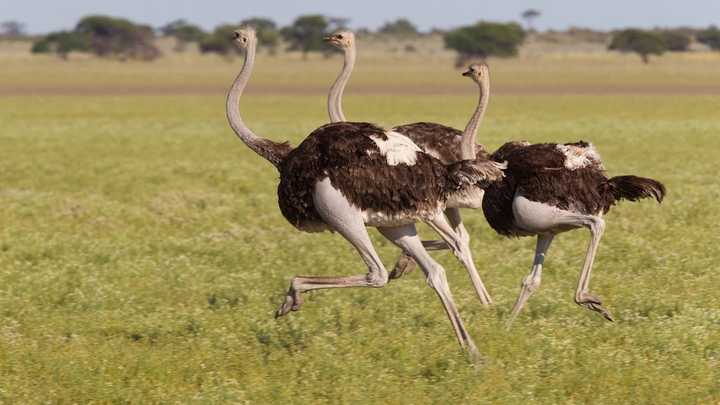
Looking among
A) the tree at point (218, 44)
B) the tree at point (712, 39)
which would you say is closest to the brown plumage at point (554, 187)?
the tree at point (218, 44)

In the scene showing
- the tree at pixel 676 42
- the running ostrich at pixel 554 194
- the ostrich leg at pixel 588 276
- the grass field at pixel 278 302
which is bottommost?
the tree at pixel 676 42

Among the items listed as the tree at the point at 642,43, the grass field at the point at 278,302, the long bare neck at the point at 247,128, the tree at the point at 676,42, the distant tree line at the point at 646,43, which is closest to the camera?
the grass field at the point at 278,302

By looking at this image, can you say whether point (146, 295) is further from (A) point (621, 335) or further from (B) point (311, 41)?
(B) point (311, 41)

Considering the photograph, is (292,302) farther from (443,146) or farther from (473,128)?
(443,146)

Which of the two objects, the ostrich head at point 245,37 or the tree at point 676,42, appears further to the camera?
the tree at point 676,42

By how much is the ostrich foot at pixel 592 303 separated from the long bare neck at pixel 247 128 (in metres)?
2.65

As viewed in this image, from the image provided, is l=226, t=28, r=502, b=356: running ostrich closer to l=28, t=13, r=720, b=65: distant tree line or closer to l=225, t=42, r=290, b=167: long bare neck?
l=225, t=42, r=290, b=167: long bare neck

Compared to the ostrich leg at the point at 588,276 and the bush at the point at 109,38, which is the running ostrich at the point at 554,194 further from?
the bush at the point at 109,38

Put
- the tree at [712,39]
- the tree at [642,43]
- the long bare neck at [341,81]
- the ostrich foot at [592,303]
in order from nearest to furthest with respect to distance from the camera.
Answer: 1. the ostrich foot at [592,303]
2. the long bare neck at [341,81]
3. the tree at [642,43]
4. the tree at [712,39]

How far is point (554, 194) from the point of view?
33.4 feet

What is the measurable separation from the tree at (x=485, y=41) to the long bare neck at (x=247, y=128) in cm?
9929

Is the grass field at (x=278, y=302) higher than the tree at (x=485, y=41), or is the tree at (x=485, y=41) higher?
the grass field at (x=278, y=302)

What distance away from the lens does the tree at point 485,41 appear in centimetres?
11031

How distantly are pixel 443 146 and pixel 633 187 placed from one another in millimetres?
2369
